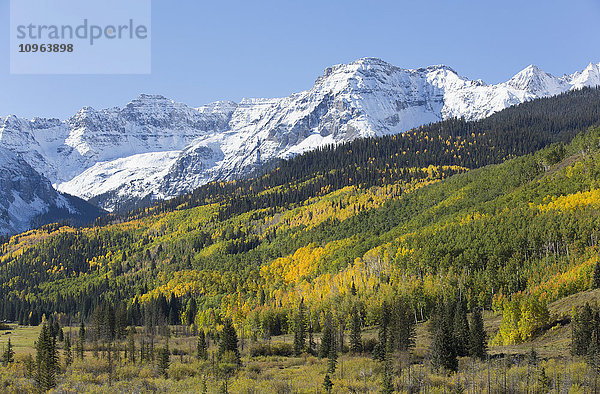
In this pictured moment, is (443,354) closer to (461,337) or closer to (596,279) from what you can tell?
(461,337)

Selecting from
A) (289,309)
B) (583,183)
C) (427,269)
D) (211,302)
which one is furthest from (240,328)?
(583,183)

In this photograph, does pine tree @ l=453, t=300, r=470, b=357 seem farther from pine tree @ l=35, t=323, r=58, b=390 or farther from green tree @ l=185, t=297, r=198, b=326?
green tree @ l=185, t=297, r=198, b=326

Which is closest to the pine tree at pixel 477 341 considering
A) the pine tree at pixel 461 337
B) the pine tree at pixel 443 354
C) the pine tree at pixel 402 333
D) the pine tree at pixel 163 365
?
the pine tree at pixel 461 337

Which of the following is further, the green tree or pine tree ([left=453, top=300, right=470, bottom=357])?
the green tree

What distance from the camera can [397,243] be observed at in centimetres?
18100

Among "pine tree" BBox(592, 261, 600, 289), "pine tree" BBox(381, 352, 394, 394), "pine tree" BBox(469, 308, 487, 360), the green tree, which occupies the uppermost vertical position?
"pine tree" BBox(592, 261, 600, 289)

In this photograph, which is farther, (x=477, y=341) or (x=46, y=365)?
(x=477, y=341)

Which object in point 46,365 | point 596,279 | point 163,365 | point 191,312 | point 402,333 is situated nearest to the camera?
point 46,365

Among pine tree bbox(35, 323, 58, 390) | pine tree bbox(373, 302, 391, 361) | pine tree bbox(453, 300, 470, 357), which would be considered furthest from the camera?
pine tree bbox(373, 302, 391, 361)

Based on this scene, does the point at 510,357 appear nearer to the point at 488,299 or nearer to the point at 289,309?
the point at 488,299

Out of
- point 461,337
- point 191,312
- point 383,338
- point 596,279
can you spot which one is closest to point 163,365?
point 383,338

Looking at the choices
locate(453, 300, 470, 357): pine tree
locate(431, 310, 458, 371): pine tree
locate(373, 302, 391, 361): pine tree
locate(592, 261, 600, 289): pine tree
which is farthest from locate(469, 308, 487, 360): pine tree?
locate(592, 261, 600, 289): pine tree

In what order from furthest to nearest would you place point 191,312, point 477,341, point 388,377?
point 191,312 < point 477,341 < point 388,377

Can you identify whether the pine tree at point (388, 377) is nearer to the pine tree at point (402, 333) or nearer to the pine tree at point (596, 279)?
the pine tree at point (402, 333)
